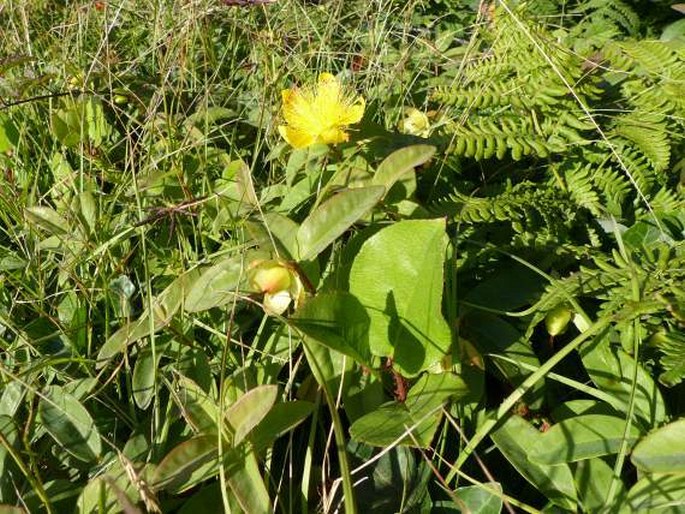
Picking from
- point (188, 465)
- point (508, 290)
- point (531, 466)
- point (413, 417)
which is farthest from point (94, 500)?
point (508, 290)

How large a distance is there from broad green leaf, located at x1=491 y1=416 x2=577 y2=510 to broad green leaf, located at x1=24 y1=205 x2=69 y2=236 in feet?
2.00

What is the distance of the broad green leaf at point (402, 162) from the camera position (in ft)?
2.80

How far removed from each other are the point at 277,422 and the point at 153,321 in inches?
7.2

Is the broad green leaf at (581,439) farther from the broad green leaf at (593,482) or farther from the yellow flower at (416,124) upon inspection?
the yellow flower at (416,124)

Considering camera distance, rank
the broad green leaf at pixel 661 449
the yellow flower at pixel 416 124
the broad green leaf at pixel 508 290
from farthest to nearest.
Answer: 1. the yellow flower at pixel 416 124
2. the broad green leaf at pixel 508 290
3. the broad green leaf at pixel 661 449

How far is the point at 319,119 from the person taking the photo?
972mm

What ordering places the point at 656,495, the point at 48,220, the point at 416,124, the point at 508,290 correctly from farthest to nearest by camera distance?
the point at 416,124 → the point at 48,220 → the point at 508,290 → the point at 656,495

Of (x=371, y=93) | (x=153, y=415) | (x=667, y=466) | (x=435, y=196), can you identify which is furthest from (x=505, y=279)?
(x=371, y=93)

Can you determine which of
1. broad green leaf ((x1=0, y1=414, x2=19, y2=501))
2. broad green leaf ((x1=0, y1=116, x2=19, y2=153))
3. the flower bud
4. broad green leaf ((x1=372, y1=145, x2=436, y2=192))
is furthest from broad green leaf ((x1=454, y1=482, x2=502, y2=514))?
broad green leaf ((x1=0, y1=116, x2=19, y2=153))

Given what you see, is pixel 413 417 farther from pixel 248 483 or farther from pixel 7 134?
pixel 7 134

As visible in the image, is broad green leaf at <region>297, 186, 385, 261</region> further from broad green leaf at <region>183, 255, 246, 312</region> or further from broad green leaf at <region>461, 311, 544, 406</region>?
broad green leaf at <region>461, 311, 544, 406</region>

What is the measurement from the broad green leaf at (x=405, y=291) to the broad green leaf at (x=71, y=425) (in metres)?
0.29

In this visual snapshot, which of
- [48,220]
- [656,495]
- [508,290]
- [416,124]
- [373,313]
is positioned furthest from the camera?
[416,124]

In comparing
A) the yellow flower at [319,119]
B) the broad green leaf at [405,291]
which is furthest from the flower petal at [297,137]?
the broad green leaf at [405,291]
